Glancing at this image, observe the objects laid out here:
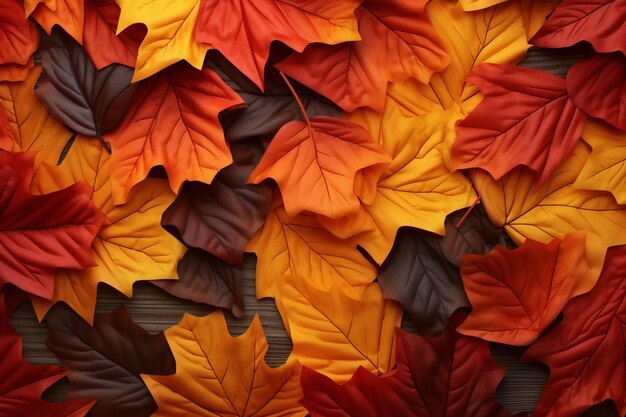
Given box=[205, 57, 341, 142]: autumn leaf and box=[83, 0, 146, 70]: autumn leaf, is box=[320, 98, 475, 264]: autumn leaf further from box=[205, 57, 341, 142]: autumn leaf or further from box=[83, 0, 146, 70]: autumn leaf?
box=[83, 0, 146, 70]: autumn leaf

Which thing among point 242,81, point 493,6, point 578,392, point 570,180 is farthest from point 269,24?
point 578,392

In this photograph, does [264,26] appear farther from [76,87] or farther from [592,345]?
[592,345]

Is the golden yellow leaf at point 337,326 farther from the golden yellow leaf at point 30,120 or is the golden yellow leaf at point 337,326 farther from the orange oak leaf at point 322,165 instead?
the golden yellow leaf at point 30,120

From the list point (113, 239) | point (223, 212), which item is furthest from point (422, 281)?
point (113, 239)

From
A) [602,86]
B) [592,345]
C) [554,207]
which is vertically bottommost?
[592,345]

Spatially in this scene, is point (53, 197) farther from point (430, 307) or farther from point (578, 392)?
point (578, 392)

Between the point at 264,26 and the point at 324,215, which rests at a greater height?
the point at 264,26
